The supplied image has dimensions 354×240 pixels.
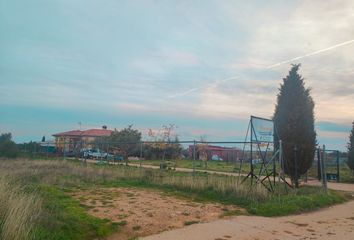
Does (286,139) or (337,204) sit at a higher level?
(286,139)

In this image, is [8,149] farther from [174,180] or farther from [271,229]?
[271,229]

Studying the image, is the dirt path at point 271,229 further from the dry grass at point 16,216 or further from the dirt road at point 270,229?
the dry grass at point 16,216

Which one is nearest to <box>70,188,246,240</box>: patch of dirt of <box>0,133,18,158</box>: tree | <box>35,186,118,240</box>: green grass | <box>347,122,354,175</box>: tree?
<box>35,186,118,240</box>: green grass

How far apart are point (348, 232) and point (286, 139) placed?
10.3 meters

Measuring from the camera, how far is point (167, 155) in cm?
4669

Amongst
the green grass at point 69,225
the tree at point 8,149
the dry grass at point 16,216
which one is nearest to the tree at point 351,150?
the green grass at point 69,225

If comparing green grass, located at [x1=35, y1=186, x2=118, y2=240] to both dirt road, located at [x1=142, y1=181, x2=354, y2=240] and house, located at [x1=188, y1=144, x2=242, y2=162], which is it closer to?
dirt road, located at [x1=142, y1=181, x2=354, y2=240]

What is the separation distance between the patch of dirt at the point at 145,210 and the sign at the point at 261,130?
434cm

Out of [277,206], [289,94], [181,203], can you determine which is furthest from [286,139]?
[181,203]

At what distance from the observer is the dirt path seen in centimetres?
806

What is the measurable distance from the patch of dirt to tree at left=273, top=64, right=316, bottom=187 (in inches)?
336

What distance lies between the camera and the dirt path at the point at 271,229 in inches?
317

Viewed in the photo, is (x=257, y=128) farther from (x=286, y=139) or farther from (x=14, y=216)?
(x=14, y=216)

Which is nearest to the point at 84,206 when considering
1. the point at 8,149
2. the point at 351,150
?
the point at 351,150
